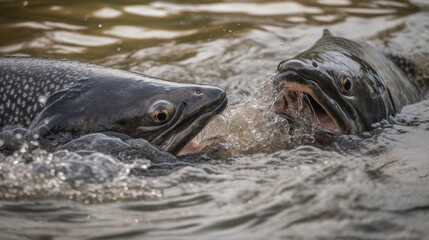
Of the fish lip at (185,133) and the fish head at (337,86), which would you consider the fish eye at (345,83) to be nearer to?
the fish head at (337,86)

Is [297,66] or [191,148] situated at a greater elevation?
[297,66]

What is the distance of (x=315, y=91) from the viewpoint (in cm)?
391

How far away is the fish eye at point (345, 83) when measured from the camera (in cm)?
408

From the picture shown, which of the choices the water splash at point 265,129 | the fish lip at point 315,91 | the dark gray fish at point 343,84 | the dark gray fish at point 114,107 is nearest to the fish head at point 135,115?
the dark gray fish at point 114,107

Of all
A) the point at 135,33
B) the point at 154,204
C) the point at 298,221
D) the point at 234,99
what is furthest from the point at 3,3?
the point at 298,221

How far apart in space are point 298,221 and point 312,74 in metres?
1.41

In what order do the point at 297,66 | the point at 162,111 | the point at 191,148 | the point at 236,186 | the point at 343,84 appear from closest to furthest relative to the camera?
1. the point at 236,186
2. the point at 162,111
3. the point at 191,148
4. the point at 297,66
5. the point at 343,84

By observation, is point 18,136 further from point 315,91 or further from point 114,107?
point 315,91

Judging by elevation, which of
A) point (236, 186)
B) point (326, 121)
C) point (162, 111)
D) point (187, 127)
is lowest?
point (236, 186)

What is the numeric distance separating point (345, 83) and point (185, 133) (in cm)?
128

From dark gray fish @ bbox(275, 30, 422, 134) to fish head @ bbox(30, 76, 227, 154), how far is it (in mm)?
666

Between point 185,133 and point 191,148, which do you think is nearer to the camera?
point 185,133

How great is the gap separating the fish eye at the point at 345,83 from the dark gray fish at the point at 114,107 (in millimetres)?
913

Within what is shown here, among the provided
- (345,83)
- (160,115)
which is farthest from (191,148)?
(345,83)
